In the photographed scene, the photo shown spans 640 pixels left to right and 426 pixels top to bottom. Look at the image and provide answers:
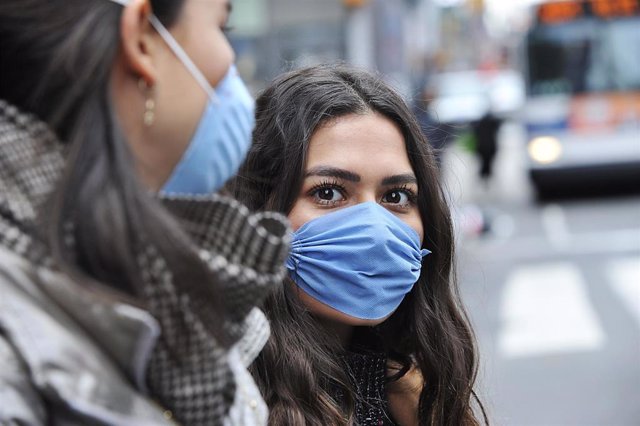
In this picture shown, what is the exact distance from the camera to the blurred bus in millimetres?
13898

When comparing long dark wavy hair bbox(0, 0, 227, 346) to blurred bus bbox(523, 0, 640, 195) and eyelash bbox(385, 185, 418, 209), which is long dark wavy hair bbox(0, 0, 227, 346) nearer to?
eyelash bbox(385, 185, 418, 209)

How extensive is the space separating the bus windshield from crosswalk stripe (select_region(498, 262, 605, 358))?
454 centimetres

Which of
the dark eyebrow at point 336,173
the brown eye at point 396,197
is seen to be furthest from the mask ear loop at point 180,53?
the brown eye at point 396,197

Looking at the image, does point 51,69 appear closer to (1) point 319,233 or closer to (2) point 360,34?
(1) point 319,233

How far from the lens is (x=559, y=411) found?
5887mm

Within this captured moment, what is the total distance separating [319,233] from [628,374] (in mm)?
4823

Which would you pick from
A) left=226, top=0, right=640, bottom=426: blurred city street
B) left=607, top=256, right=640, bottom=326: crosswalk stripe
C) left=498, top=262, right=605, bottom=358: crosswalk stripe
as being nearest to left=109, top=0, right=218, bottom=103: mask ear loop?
left=226, top=0, right=640, bottom=426: blurred city street

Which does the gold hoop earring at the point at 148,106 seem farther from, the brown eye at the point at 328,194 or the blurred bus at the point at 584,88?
the blurred bus at the point at 584,88

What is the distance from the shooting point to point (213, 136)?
1.43m

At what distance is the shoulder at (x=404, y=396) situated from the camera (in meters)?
2.27

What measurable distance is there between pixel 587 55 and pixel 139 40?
1339 centimetres

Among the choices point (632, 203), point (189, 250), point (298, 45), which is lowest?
point (189, 250)

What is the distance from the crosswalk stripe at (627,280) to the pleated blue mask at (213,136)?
674 centimetres

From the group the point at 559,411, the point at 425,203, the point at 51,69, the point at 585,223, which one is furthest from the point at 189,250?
the point at 585,223
